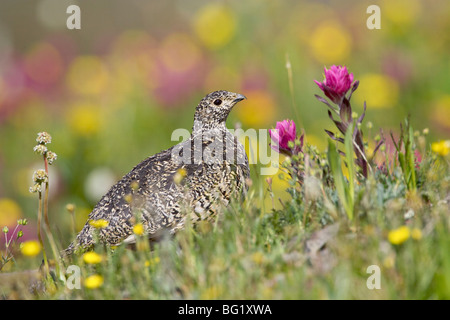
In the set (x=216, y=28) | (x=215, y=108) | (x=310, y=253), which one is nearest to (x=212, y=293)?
(x=310, y=253)

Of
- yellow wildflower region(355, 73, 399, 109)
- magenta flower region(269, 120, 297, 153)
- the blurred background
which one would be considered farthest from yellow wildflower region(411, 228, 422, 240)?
yellow wildflower region(355, 73, 399, 109)

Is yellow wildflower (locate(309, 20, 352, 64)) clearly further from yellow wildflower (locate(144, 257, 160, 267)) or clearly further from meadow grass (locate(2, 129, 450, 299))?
yellow wildflower (locate(144, 257, 160, 267))

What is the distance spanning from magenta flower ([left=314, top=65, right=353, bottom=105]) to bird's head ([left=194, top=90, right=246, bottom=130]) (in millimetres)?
1075

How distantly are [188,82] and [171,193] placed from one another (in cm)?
250

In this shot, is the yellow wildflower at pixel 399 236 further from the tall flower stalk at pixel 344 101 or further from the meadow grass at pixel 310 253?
the tall flower stalk at pixel 344 101

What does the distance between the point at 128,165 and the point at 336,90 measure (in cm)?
278

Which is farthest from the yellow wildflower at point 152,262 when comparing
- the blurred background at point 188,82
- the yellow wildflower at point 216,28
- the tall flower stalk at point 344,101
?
the yellow wildflower at point 216,28

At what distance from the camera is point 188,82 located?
237 inches

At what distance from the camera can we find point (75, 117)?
562 cm

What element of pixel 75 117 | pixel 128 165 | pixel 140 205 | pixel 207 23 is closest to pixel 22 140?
pixel 75 117

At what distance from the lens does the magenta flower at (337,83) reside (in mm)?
3268

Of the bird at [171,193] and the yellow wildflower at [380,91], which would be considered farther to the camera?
the yellow wildflower at [380,91]

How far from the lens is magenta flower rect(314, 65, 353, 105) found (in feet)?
10.7

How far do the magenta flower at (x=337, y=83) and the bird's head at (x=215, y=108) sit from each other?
1075 millimetres
